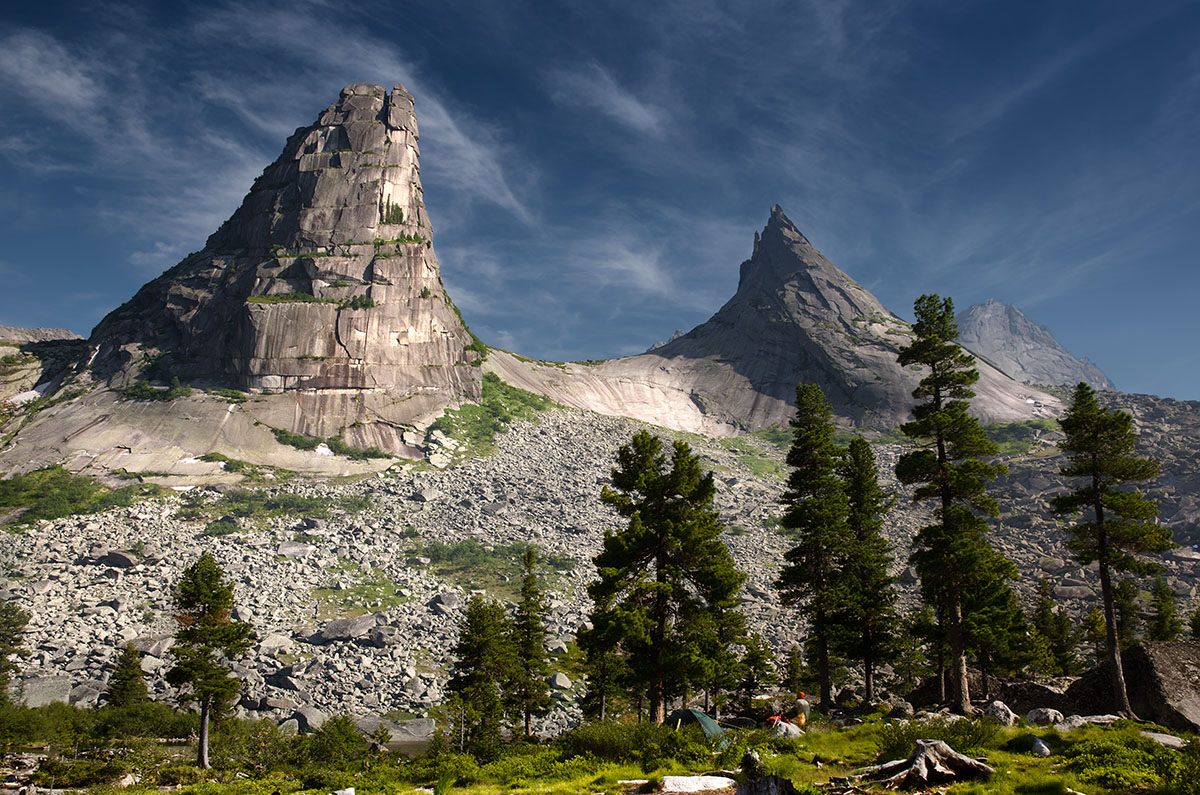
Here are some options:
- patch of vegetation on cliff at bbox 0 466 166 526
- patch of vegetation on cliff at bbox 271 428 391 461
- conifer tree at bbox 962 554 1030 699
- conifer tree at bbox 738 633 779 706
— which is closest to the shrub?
conifer tree at bbox 962 554 1030 699

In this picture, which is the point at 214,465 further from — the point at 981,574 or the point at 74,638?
the point at 981,574

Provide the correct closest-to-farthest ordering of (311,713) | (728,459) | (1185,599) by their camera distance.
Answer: (311,713) < (1185,599) < (728,459)

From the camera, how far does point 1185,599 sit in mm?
72438

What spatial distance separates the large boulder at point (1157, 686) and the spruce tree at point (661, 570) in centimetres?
1296

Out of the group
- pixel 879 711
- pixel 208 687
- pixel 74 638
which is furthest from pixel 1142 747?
pixel 74 638

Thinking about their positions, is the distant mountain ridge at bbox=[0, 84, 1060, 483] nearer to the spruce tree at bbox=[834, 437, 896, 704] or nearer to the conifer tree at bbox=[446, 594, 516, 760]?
the conifer tree at bbox=[446, 594, 516, 760]

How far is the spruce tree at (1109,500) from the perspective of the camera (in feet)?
75.7

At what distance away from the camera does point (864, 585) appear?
31.0 metres

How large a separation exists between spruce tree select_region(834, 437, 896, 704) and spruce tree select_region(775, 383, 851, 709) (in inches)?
20.0

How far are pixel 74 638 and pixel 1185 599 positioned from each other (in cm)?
10974

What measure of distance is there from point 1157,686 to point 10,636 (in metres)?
67.9

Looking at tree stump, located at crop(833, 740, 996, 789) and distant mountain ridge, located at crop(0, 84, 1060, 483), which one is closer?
tree stump, located at crop(833, 740, 996, 789)

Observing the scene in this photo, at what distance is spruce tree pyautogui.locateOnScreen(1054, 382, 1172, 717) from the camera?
75.7ft

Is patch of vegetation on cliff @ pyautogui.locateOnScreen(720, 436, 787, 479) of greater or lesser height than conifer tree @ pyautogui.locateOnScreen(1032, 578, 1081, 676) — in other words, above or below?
above
